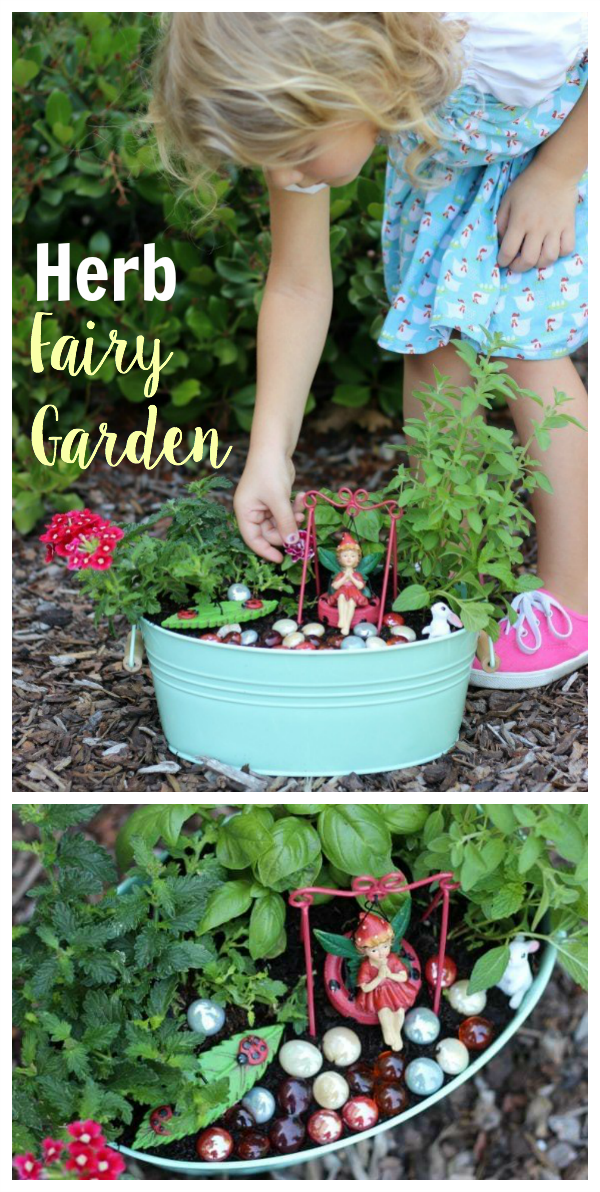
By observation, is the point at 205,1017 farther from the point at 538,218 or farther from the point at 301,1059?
the point at 538,218

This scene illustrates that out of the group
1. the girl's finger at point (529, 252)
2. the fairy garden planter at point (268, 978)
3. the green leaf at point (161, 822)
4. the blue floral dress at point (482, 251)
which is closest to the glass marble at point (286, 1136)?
the fairy garden planter at point (268, 978)

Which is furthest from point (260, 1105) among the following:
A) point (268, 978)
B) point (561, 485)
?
point (561, 485)

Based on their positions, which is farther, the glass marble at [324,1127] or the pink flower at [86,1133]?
the glass marble at [324,1127]

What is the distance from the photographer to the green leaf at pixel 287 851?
4.48 ft

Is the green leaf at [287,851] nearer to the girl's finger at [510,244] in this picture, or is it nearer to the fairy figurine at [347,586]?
the fairy figurine at [347,586]

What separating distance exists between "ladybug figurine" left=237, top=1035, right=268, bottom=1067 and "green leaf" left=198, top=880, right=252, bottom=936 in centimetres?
14

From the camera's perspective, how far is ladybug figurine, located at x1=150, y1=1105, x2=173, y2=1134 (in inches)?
52.0

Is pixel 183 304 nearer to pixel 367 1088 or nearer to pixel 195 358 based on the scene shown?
pixel 195 358

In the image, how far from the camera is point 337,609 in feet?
4.85

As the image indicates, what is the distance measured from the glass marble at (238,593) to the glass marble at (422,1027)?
0.57 meters

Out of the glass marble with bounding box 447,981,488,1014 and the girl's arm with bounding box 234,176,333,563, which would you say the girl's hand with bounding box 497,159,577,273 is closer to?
the girl's arm with bounding box 234,176,333,563

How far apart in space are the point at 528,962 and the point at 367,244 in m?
1.52
